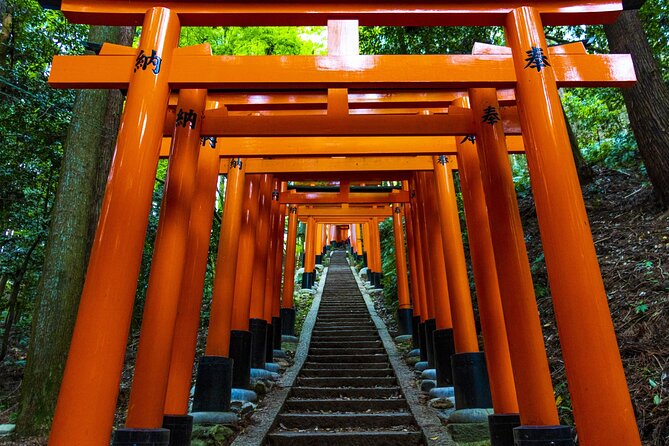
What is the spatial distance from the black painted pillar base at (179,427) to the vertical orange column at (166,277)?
2.22 feet

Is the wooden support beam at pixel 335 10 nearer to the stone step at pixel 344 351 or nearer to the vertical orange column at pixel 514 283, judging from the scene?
the vertical orange column at pixel 514 283

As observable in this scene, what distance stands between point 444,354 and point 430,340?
103cm

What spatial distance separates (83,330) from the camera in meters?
2.84

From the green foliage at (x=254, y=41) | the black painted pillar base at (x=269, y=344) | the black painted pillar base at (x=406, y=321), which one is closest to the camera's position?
the black painted pillar base at (x=269, y=344)

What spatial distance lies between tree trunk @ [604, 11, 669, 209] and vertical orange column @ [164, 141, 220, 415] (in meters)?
6.51

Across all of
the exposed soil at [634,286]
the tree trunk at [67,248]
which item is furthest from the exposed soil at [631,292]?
the tree trunk at [67,248]

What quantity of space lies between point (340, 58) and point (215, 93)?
230 centimetres

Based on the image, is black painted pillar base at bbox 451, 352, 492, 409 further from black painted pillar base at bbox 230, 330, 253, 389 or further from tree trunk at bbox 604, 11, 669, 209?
tree trunk at bbox 604, 11, 669, 209

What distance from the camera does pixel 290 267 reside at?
12.4 metres

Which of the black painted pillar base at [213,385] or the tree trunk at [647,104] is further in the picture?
the tree trunk at [647,104]

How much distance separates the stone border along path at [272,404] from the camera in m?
4.95

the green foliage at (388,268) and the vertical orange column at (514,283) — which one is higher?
the green foliage at (388,268)

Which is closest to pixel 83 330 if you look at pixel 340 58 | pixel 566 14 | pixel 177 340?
pixel 177 340

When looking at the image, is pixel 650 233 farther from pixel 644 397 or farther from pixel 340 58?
pixel 340 58
